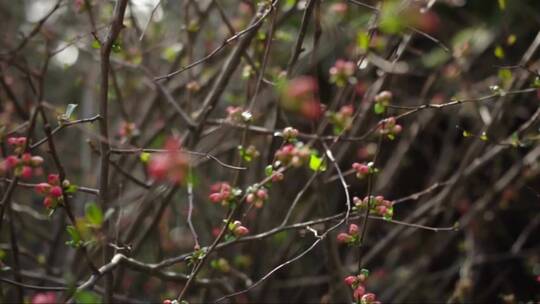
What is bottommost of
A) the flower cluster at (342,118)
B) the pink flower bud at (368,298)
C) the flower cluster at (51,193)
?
the pink flower bud at (368,298)

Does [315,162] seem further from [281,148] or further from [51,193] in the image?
[51,193]

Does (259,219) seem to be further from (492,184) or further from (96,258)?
(492,184)

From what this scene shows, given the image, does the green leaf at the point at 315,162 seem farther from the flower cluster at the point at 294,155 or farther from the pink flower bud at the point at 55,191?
the pink flower bud at the point at 55,191

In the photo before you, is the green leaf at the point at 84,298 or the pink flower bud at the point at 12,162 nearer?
the green leaf at the point at 84,298

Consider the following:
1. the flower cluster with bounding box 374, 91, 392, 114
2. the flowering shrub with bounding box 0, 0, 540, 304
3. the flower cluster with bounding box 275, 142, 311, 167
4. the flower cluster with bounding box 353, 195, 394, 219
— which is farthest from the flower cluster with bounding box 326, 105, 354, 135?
the flower cluster with bounding box 275, 142, 311, 167

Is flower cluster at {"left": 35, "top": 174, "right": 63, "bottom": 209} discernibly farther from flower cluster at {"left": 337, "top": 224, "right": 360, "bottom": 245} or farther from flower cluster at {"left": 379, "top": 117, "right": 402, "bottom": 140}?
flower cluster at {"left": 379, "top": 117, "right": 402, "bottom": 140}

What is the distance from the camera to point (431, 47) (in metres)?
4.30

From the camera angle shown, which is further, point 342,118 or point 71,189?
point 342,118

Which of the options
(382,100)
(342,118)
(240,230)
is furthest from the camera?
(342,118)

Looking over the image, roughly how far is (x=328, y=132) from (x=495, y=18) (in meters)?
1.53

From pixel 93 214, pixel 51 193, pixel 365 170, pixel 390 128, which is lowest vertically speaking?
pixel 93 214

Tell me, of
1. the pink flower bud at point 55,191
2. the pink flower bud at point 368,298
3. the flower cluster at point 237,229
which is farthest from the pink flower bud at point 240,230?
the pink flower bud at point 55,191

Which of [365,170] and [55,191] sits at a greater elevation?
[365,170]

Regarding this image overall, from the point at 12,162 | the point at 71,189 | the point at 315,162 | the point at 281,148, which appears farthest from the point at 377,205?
the point at 12,162
